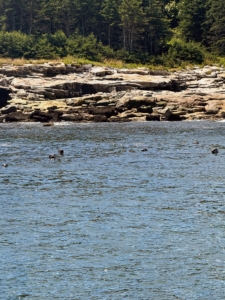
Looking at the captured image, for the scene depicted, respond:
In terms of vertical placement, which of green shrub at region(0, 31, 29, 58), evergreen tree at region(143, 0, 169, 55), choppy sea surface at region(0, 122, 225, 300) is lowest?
choppy sea surface at region(0, 122, 225, 300)

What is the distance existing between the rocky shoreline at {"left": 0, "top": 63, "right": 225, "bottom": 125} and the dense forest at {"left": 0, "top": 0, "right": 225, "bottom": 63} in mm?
16820

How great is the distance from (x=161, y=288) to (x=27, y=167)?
23939 millimetres

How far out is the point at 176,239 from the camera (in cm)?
2158

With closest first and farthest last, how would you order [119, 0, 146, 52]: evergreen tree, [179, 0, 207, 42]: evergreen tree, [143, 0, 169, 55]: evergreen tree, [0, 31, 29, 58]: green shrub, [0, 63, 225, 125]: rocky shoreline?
[0, 63, 225, 125]: rocky shoreline → [0, 31, 29, 58]: green shrub → [119, 0, 146, 52]: evergreen tree → [143, 0, 169, 55]: evergreen tree → [179, 0, 207, 42]: evergreen tree

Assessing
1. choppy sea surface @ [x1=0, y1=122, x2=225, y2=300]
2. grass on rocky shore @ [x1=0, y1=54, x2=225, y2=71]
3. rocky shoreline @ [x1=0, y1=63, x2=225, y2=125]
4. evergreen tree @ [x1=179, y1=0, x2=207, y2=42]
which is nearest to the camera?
choppy sea surface @ [x1=0, y1=122, x2=225, y2=300]

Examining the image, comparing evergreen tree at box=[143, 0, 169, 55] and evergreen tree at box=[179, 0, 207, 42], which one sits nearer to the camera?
evergreen tree at box=[143, 0, 169, 55]

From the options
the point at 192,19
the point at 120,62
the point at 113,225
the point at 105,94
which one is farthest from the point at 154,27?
the point at 113,225

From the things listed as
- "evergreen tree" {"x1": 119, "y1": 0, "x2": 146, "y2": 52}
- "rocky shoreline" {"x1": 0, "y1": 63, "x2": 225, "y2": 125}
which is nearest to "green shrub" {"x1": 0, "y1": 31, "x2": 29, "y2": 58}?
"rocky shoreline" {"x1": 0, "y1": 63, "x2": 225, "y2": 125}

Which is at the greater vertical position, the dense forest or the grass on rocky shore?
the dense forest

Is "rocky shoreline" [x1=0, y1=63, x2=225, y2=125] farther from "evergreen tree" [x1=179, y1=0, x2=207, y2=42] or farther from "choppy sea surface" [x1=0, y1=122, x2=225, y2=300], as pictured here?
"evergreen tree" [x1=179, y1=0, x2=207, y2=42]

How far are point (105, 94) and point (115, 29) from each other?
56906 millimetres

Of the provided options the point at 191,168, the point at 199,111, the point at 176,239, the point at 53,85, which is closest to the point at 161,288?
the point at 176,239

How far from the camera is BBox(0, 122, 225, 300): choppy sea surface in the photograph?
1745 cm

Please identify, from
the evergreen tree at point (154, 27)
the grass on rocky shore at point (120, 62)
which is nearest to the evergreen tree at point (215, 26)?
the grass on rocky shore at point (120, 62)
